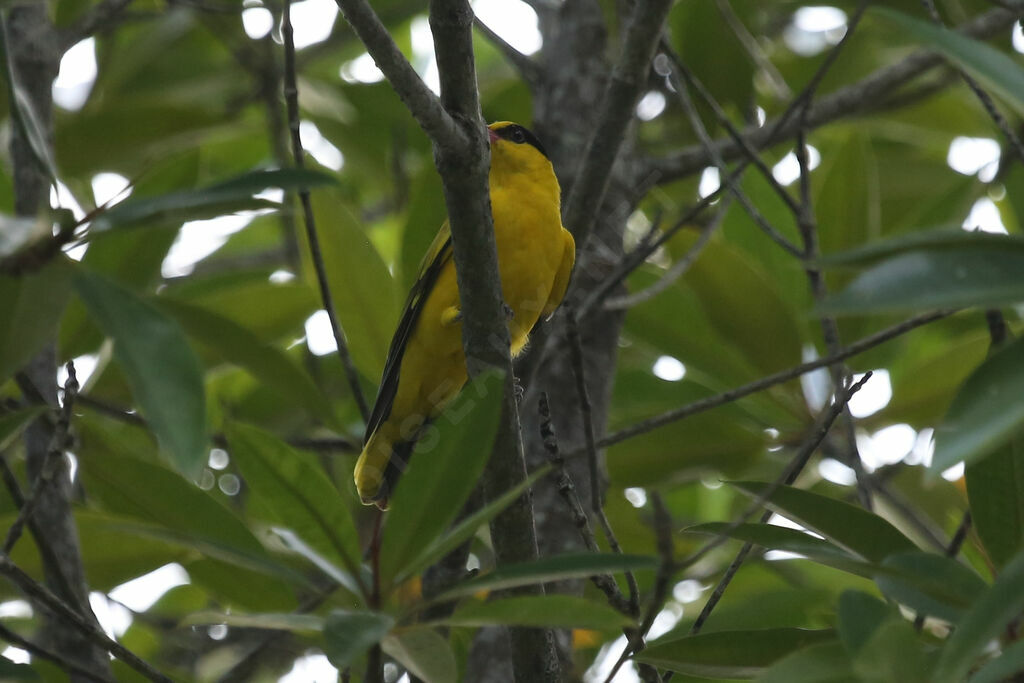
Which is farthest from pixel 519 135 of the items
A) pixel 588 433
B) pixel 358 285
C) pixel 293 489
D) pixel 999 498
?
A: pixel 999 498

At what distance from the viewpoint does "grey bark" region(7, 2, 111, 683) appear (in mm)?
2835

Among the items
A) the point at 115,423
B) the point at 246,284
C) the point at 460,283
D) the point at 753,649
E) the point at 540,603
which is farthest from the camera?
the point at 115,423

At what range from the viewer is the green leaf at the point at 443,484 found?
185 cm

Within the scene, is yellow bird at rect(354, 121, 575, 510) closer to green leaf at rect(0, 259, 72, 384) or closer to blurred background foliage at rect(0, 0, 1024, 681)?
blurred background foliage at rect(0, 0, 1024, 681)

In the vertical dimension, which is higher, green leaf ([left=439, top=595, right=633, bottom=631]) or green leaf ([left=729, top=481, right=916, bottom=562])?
green leaf ([left=729, top=481, right=916, bottom=562])

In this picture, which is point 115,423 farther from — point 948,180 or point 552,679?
point 948,180

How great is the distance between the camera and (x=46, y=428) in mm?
3230

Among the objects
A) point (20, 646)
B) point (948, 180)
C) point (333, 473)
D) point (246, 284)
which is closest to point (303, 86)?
point (246, 284)

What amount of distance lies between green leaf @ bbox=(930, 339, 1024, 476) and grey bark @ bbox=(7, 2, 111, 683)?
5.93 ft

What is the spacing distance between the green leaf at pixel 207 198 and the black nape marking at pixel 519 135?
2.62 metres

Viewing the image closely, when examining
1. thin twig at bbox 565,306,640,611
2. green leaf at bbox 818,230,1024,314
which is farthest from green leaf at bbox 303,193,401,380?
green leaf at bbox 818,230,1024,314

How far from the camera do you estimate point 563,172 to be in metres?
4.18

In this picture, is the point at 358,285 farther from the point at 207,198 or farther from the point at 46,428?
the point at 207,198

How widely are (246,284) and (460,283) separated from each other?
70.4 inches
